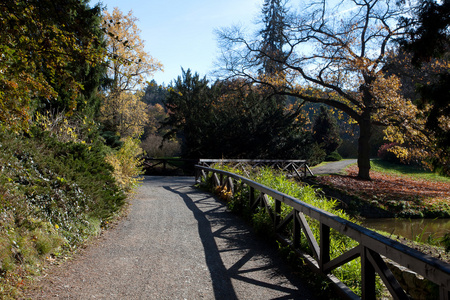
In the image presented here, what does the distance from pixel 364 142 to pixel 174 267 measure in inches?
684

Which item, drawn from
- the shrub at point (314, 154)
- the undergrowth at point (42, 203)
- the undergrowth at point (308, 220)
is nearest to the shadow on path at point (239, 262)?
the undergrowth at point (308, 220)

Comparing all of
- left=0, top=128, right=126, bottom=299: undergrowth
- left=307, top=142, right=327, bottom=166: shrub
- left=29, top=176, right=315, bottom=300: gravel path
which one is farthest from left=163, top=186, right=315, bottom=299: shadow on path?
left=307, top=142, right=327, bottom=166: shrub

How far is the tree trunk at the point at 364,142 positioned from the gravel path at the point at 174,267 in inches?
565

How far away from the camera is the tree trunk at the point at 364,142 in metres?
18.9

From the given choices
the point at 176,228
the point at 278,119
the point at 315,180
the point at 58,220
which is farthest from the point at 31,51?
the point at 278,119

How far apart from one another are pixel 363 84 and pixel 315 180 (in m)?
5.99

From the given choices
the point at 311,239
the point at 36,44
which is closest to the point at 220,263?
the point at 311,239

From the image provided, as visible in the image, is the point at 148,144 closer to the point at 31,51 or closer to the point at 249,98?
the point at 249,98

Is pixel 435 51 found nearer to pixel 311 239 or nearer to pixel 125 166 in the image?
pixel 311 239

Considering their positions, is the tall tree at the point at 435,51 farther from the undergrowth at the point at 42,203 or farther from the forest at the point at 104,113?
the undergrowth at the point at 42,203

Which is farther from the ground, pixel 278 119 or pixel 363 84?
pixel 363 84

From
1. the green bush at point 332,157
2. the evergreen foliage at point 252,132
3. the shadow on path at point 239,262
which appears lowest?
the shadow on path at point 239,262

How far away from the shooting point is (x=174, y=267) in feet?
15.2

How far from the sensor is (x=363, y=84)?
695 inches
